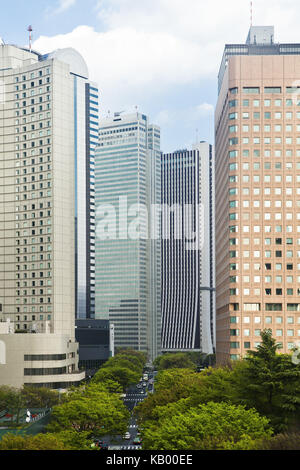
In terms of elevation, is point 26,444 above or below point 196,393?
above

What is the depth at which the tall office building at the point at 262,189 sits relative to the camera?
127 metres

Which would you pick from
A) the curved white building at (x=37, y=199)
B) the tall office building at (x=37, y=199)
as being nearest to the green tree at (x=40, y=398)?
the tall office building at (x=37, y=199)

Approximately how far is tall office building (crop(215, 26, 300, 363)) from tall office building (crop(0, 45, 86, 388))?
3708 centimetres

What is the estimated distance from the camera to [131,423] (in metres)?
128

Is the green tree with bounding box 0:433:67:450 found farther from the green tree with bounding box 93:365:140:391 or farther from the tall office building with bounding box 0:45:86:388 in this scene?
the green tree with bounding box 93:365:140:391

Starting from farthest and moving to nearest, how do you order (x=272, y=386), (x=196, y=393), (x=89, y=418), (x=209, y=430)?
(x=89, y=418) < (x=196, y=393) < (x=272, y=386) < (x=209, y=430)

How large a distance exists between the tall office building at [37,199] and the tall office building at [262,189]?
3708cm

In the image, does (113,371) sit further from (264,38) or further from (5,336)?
(264,38)

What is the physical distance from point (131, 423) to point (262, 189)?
2217 inches

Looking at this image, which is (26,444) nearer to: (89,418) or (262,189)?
(89,418)

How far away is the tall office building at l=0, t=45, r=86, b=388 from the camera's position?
452 ft

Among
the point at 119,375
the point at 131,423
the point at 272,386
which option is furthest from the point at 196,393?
the point at 119,375
